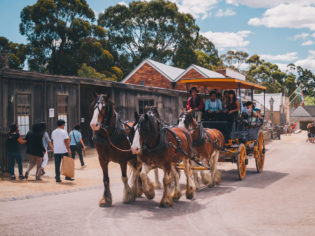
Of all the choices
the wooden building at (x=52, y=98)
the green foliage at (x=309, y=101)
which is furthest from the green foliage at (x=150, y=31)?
the green foliage at (x=309, y=101)

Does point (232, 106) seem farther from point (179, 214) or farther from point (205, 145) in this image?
point (179, 214)

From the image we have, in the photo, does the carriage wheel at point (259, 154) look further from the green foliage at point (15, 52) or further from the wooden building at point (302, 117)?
the wooden building at point (302, 117)

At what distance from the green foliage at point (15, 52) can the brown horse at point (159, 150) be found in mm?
31598

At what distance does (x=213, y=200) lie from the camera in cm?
788

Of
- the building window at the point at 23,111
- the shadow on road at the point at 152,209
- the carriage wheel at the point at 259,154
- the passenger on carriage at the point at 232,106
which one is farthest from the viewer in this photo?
the building window at the point at 23,111

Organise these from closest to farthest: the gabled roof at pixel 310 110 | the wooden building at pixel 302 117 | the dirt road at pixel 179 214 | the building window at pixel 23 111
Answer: the dirt road at pixel 179 214 < the building window at pixel 23 111 < the wooden building at pixel 302 117 < the gabled roof at pixel 310 110

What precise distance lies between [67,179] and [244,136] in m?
5.61

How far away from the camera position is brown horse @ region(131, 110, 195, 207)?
692cm

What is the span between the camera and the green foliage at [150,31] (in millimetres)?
49219

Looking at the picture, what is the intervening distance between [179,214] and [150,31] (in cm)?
4649

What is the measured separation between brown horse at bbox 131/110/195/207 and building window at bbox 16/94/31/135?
9456 millimetres

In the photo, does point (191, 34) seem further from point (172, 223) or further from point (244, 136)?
point (172, 223)

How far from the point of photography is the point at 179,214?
6.65 metres

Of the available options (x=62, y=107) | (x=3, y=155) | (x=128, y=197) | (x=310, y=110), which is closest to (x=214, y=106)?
(x=128, y=197)
